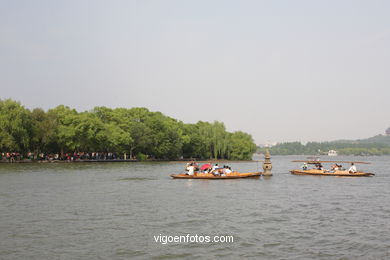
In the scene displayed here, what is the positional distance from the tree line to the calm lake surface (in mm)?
40822

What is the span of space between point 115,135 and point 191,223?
70473mm

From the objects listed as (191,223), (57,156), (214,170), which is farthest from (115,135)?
(191,223)

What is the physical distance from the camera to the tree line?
70.5m

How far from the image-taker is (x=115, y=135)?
87812 mm

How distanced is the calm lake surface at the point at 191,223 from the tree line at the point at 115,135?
40.8m

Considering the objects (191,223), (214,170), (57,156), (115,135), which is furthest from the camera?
(115,135)

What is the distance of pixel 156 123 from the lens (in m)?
103

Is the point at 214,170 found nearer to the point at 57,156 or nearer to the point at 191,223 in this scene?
the point at 191,223

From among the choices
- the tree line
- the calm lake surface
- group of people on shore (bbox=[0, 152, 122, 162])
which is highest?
the tree line

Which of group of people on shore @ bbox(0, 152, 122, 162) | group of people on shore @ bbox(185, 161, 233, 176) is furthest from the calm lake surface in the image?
group of people on shore @ bbox(0, 152, 122, 162)

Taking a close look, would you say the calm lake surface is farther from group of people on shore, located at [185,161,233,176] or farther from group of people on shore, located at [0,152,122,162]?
group of people on shore, located at [0,152,122,162]

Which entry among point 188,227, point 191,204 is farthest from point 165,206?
point 188,227

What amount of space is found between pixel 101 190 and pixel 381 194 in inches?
868

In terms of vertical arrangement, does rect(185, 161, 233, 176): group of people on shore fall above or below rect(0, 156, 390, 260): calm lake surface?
Result: above
